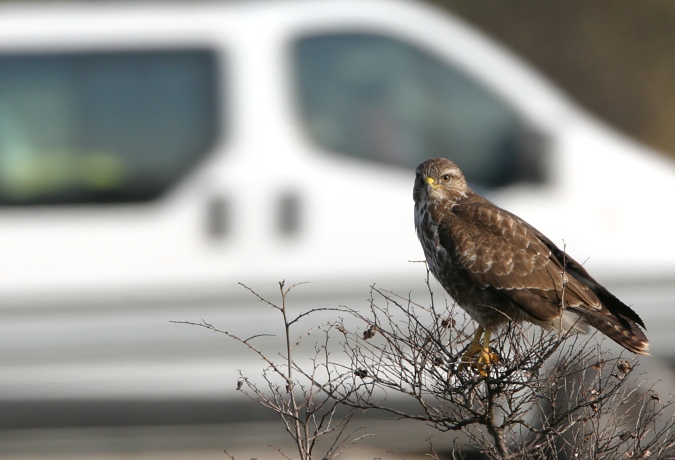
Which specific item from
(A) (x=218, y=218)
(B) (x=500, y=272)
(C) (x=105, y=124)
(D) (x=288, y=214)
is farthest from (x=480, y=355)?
(C) (x=105, y=124)

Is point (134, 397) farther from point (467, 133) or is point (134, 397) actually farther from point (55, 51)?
point (467, 133)

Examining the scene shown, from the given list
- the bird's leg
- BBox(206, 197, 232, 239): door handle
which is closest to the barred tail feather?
the bird's leg

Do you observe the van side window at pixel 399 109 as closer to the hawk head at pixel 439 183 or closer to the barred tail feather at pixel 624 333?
the hawk head at pixel 439 183

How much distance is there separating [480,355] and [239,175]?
3492 mm

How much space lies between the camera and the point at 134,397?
6.51 m

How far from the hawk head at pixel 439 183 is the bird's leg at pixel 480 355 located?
0.61 metres

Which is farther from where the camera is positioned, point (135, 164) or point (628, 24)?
point (628, 24)

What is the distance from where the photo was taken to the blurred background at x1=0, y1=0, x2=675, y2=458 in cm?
650

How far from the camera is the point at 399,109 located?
6.54 m

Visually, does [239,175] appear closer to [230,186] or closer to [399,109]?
[230,186]

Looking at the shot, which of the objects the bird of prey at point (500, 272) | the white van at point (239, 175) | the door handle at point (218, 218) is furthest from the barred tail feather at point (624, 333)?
the door handle at point (218, 218)

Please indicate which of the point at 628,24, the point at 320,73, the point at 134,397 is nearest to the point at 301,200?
the point at 320,73

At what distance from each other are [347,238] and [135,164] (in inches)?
53.2

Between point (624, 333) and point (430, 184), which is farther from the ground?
point (430, 184)
